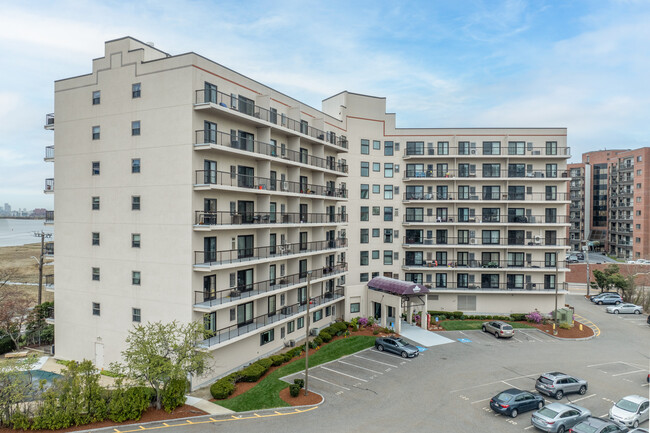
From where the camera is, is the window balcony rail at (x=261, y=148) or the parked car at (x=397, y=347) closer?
the window balcony rail at (x=261, y=148)

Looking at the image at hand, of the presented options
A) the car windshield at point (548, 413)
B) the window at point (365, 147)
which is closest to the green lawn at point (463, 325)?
the car windshield at point (548, 413)

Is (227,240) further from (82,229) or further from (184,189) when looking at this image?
(82,229)

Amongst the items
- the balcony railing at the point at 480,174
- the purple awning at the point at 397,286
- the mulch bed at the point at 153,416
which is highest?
the balcony railing at the point at 480,174

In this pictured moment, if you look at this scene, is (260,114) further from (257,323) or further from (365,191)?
(365,191)

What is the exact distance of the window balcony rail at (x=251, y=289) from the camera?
28447 millimetres

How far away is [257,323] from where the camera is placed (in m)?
33.9

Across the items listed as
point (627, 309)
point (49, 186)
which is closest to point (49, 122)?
A: point (49, 186)

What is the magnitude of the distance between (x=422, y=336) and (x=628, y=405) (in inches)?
774

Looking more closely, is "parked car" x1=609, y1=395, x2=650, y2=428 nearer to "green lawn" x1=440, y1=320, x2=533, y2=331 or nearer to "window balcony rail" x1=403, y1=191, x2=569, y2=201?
"green lawn" x1=440, y1=320, x2=533, y2=331

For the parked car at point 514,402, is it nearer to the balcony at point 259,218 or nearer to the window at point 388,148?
the balcony at point 259,218

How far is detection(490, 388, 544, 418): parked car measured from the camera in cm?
2442

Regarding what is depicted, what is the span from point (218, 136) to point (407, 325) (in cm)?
2948

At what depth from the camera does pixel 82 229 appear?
107 ft

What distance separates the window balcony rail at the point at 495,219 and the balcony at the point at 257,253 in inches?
487
